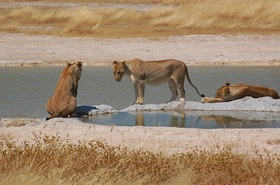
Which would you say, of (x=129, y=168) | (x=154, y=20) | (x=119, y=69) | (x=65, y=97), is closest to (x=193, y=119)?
(x=65, y=97)

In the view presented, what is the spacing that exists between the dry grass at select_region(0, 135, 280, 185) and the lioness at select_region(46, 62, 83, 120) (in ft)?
15.8

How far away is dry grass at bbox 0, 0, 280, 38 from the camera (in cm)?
3081

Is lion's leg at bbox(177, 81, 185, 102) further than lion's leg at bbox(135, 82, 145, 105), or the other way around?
lion's leg at bbox(177, 81, 185, 102)

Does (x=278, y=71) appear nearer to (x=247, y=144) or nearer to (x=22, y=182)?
(x=247, y=144)

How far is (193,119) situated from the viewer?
15102 mm

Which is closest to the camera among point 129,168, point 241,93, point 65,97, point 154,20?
point 129,168

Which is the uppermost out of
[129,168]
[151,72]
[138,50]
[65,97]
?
[138,50]

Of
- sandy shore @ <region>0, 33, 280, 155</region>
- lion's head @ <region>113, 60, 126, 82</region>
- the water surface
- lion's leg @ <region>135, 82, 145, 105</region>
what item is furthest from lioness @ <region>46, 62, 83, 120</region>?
lion's leg @ <region>135, 82, 145, 105</region>

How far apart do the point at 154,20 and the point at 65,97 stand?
1862 centimetres

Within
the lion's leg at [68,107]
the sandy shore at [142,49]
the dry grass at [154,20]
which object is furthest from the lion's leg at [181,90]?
the dry grass at [154,20]

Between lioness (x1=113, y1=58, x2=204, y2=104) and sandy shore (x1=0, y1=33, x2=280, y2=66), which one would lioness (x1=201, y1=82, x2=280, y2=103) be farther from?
sandy shore (x1=0, y1=33, x2=280, y2=66)

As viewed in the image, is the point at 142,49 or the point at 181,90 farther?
the point at 142,49

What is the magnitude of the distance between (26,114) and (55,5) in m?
28.0

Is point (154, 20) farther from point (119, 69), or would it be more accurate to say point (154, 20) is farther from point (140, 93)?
point (140, 93)
